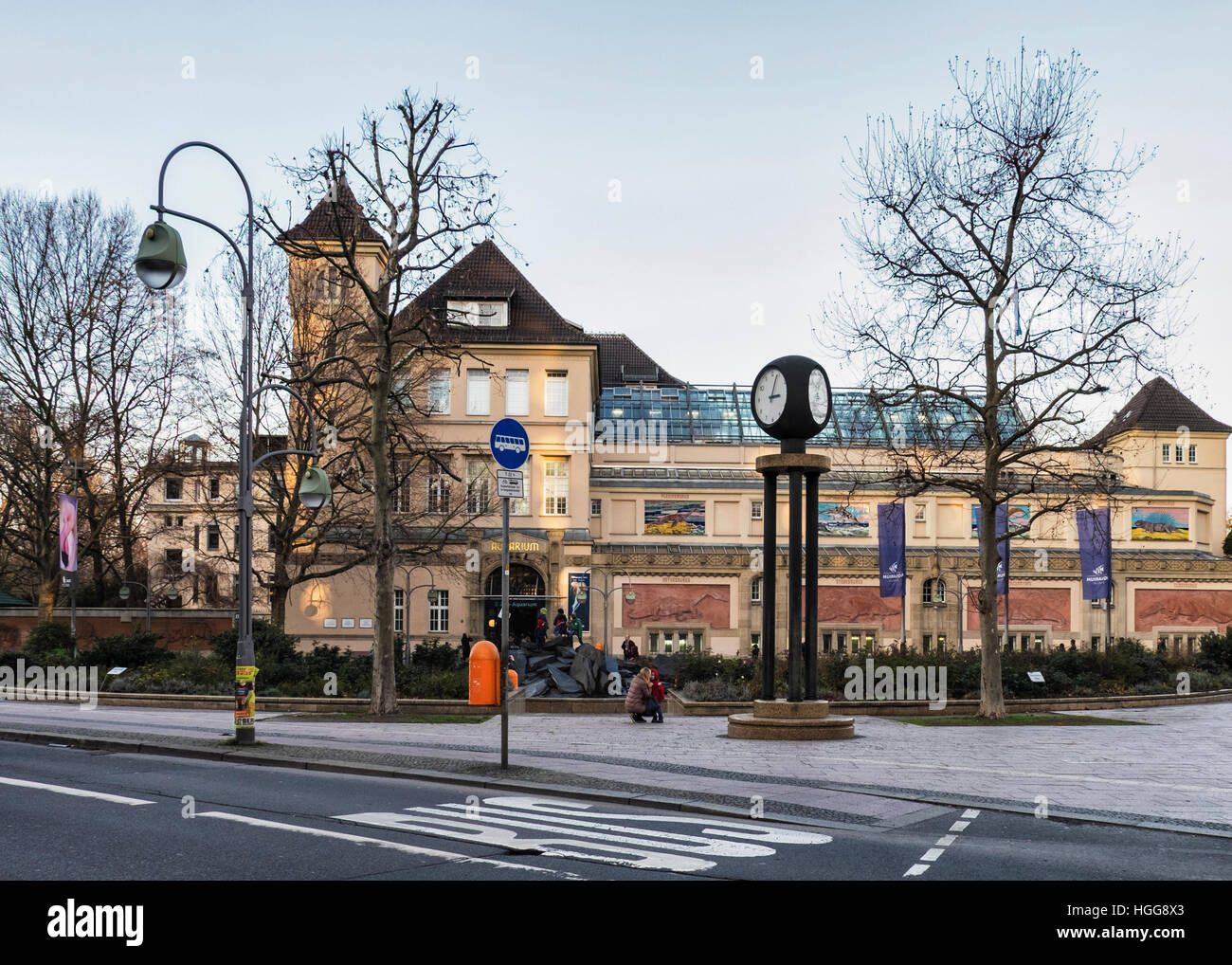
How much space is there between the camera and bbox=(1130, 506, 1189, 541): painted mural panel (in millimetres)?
66438

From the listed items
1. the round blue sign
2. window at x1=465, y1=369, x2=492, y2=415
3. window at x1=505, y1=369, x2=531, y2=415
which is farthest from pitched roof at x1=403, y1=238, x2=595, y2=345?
the round blue sign

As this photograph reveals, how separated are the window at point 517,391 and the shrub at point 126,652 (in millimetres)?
24426

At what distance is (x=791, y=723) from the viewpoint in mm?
21203

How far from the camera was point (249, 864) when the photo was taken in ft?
30.3

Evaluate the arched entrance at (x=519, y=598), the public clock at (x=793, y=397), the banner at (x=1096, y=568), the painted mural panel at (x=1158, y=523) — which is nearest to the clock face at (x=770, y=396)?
the public clock at (x=793, y=397)

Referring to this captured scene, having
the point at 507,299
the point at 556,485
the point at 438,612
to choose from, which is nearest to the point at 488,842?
the point at 438,612

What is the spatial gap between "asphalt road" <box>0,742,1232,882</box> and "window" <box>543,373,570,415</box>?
44.2 metres

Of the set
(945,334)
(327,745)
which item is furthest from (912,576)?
(327,745)

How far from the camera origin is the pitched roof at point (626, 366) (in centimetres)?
8881

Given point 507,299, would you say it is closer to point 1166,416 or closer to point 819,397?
point 819,397

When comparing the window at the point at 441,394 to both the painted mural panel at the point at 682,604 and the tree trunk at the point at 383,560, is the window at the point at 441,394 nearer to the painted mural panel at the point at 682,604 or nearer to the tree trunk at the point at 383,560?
the painted mural panel at the point at 682,604

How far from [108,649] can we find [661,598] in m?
29.7

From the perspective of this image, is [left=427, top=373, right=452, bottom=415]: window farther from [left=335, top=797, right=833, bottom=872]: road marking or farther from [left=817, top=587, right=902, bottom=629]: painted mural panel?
[left=335, top=797, right=833, bottom=872]: road marking
